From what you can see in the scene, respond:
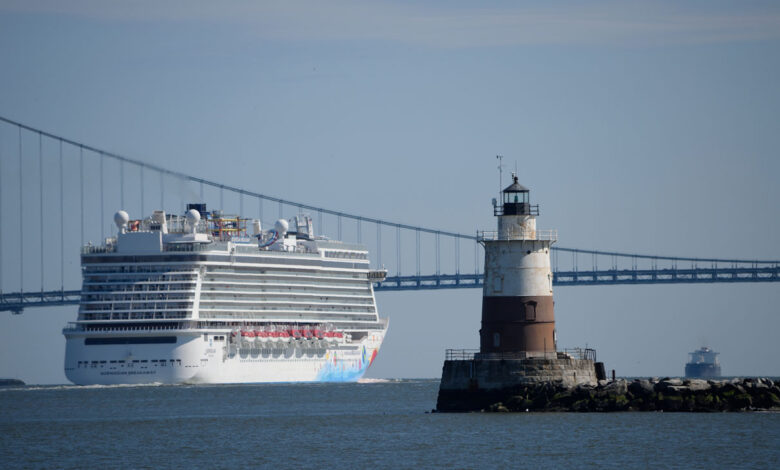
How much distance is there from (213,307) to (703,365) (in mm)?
51439

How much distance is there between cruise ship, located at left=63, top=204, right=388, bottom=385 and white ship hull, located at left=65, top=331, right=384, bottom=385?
0.04 metres

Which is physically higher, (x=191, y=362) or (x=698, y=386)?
(x=698, y=386)

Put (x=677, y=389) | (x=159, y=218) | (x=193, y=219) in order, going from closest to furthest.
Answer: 1. (x=677, y=389)
2. (x=159, y=218)
3. (x=193, y=219)

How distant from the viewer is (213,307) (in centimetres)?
7550

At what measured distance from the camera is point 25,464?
32.7 meters

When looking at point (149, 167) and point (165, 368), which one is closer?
point (165, 368)

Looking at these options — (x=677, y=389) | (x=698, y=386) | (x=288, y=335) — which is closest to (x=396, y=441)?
(x=677, y=389)

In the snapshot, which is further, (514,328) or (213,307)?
(213,307)

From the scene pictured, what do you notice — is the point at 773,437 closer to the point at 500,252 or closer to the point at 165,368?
the point at 500,252

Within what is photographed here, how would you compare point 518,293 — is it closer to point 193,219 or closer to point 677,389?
point 677,389

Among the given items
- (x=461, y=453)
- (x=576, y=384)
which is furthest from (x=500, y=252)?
(x=461, y=453)

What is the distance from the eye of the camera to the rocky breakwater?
36281 mm

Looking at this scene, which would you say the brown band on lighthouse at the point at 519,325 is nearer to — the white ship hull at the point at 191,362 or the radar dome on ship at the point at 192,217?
the white ship hull at the point at 191,362

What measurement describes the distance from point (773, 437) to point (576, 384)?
5281 mm
